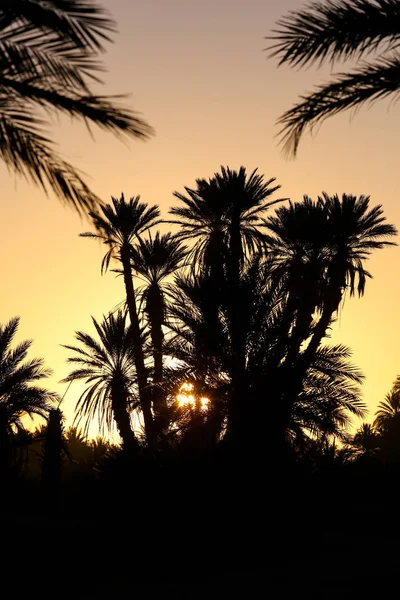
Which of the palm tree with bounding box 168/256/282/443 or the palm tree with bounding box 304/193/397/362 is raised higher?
the palm tree with bounding box 304/193/397/362

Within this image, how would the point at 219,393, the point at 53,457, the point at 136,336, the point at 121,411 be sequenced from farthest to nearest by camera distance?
1. the point at 121,411
2. the point at 136,336
3. the point at 53,457
4. the point at 219,393

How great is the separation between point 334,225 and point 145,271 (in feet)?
28.8

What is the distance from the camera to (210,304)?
1912 centimetres

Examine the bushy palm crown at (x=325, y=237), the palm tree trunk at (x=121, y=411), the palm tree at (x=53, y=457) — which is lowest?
the palm tree at (x=53, y=457)

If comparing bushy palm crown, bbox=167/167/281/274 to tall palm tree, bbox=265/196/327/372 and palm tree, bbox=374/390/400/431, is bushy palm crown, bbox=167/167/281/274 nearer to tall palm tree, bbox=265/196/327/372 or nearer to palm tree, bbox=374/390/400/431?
tall palm tree, bbox=265/196/327/372

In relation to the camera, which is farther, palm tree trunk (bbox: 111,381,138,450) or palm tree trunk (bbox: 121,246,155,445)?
palm tree trunk (bbox: 111,381,138,450)

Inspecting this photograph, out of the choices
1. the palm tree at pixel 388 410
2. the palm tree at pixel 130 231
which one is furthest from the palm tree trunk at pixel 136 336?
the palm tree at pixel 388 410

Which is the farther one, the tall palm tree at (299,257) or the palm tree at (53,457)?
the palm tree at (53,457)

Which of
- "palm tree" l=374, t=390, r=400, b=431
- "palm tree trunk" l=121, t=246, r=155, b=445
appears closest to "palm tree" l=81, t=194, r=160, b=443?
"palm tree trunk" l=121, t=246, r=155, b=445

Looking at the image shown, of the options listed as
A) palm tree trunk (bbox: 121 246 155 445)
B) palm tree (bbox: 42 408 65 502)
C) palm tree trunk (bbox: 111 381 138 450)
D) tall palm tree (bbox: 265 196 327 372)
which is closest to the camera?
tall palm tree (bbox: 265 196 327 372)

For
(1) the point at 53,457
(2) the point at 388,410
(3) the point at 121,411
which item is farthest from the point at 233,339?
(2) the point at 388,410

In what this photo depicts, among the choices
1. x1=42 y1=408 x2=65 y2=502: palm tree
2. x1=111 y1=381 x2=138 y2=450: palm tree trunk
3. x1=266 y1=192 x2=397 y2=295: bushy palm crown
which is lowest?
x1=42 y1=408 x2=65 y2=502: palm tree

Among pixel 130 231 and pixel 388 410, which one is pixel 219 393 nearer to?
pixel 130 231

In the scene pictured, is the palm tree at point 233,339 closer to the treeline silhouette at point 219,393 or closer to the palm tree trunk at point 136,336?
the treeline silhouette at point 219,393
